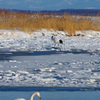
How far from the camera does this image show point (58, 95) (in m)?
6.41

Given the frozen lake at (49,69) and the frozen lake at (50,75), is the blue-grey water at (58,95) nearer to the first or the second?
the frozen lake at (50,75)

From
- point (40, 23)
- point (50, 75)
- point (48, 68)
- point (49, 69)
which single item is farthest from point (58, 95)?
point (40, 23)

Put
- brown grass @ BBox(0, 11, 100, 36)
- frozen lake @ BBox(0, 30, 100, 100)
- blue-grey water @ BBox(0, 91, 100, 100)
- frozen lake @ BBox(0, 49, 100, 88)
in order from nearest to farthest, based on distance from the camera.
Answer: blue-grey water @ BBox(0, 91, 100, 100)
frozen lake @ BBox(0, 30, 100, 100)
frozen lake @ BBox(0, 49, 100, 88)
brown grass @ BBox(0, 11, 100, 36)

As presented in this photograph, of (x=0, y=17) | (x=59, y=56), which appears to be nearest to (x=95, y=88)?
(x=59, y=56)

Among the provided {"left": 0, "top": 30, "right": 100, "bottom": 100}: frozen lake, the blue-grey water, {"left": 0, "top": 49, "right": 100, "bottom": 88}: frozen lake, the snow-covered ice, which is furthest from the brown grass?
the blue-grey water

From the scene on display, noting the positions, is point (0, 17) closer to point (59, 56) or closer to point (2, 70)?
point (59, 56)

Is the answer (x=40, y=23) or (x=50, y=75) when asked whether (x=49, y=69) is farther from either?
(x=40, y=23)

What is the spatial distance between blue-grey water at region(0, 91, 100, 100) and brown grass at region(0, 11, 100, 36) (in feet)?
52.5

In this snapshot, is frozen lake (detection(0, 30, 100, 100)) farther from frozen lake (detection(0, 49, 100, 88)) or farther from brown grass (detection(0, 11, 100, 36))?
brown grass (detection(0, 11, 100, 36))

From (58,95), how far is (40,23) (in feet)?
55.6

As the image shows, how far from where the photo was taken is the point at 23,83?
291 inches

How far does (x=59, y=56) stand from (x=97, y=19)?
12.4 metres

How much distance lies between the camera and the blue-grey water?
6.23m

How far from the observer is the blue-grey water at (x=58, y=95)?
20.4 ft
